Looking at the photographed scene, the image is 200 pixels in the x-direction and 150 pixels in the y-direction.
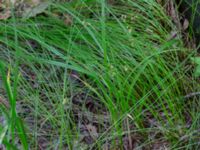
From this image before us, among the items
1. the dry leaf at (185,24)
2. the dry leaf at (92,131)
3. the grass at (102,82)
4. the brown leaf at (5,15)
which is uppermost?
the brown leaf at (5,15)

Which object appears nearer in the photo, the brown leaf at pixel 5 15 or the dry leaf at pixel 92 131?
the dry leaf at pixel 92 131

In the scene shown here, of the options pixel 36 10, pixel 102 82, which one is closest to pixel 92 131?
pixel 102 82

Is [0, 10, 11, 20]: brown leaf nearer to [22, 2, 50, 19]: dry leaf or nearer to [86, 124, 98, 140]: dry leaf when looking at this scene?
[22, 2, 50, 19]: dry leaf

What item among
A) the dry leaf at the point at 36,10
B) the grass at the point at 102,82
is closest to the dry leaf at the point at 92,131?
the grass at the point at 102,82

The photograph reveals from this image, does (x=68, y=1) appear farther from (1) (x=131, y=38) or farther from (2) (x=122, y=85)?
(2) (x=122, y=85)

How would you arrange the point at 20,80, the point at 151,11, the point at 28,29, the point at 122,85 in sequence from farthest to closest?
the point at 151,11 < the point at 28,29 < the point at 20,80 < the point at 122,85

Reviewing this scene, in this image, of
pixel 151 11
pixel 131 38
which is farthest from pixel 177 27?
pixel 131 38

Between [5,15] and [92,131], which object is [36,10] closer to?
[5,15]

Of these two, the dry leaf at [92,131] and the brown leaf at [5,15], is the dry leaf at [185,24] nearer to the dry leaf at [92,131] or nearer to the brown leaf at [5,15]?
the dry leaf at [92,131]
